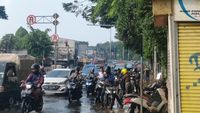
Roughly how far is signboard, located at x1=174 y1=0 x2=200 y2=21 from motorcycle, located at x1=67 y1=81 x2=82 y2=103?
12123mm

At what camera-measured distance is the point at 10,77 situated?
1861 centimetres

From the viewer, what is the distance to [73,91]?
73.2ft

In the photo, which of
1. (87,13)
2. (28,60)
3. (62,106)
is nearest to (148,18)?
(62,106)

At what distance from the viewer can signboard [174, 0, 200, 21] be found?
10.5 meters

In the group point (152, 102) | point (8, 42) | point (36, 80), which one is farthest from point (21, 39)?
point (152, 102)

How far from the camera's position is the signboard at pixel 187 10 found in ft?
34.4

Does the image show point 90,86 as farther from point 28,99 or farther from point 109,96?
point 28,99

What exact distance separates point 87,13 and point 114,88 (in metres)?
24.1

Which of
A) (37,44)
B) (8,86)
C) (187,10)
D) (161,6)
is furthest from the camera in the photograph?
(37,44)

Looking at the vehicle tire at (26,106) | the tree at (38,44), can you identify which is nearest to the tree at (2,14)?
the tree at (38,44)

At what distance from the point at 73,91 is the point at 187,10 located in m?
12.4

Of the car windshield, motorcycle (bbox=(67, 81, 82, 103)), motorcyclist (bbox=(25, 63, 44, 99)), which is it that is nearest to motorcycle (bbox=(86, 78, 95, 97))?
the car windshield

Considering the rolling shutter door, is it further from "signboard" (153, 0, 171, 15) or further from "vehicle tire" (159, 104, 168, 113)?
"vehicle tire" (159, 104, 168, 113)

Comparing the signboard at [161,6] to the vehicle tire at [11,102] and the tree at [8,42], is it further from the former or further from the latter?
the tree at [8,42]
